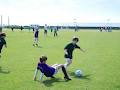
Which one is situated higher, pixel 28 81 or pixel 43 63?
pixel 43 63

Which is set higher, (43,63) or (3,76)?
(43,63)

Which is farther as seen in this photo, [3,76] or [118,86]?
[3,76]

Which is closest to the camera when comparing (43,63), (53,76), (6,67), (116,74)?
(43,63)

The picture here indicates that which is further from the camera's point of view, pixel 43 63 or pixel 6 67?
pixel 6 67

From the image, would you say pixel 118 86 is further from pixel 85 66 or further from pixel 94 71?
pixel 85 66

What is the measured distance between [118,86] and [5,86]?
438cm

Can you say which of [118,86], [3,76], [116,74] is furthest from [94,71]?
[3,76]

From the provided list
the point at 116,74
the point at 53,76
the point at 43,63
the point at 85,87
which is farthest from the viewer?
the point at 116,74

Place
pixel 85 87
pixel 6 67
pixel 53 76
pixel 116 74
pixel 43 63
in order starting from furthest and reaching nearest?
pixel 6 67
pixel 116 74
pixel 53 76
pixel 43 63
pixel 85 87

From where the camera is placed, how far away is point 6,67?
16422 millimetres

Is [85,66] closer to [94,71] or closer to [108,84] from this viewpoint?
[94,71]

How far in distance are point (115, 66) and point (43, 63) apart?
6076 millimetres

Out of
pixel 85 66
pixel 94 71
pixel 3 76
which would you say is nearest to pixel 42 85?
pixel 3 76

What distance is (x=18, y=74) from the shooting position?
14375 mm
